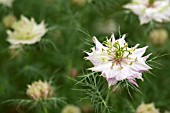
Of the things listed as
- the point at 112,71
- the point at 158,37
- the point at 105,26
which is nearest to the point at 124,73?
the point at 112,71

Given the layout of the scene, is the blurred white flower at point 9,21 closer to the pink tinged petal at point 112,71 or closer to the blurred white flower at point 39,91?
the blurred white flower at point 39,91

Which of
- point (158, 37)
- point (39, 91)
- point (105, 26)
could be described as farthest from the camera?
point (105, 26)

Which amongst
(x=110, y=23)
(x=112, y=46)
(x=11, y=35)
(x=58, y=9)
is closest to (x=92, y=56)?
(x=112, y=46)

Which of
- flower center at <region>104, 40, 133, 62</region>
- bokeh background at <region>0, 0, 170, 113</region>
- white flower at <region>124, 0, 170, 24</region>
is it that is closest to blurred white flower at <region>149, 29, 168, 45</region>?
bokeh background at <region>0, 0, 170, 113</region>

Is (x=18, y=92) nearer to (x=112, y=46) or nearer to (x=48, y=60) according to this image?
(x=48, y=60)

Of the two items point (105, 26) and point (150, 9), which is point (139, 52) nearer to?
point (150, 9)

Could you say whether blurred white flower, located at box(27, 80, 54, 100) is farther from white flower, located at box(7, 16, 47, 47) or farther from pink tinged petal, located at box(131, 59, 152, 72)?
pink tinged petal, located at box(131, 59, 152, 72)
